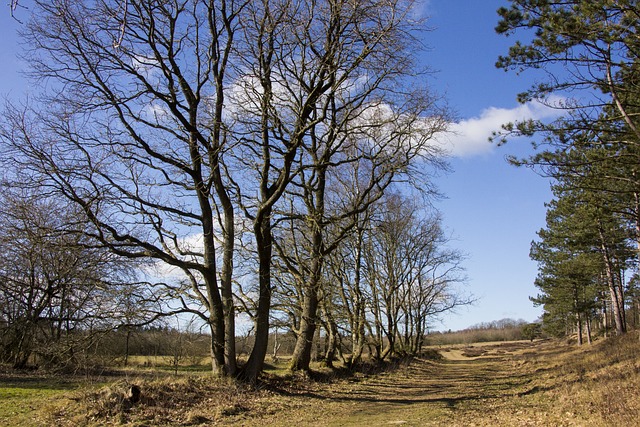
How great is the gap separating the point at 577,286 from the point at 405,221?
2001 centimetres

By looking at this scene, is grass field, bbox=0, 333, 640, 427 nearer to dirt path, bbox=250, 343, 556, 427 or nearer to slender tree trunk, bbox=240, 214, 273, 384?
dirt path, bbox=250, 343, 556, 427

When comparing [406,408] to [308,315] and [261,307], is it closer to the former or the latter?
[261,307]

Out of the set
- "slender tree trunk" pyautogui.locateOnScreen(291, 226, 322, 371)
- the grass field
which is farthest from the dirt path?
"slender tree trunk" pyautogui.locateOnScreen(291, 226, 322, 371)

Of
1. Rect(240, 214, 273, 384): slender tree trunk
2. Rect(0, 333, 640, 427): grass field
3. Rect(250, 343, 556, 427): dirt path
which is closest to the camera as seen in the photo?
Rect(0, 333, 640, 427): grass field

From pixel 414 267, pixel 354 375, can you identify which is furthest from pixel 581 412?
pixel 414 267

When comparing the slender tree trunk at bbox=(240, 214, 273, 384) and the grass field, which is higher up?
the slender tree trunk at bbox=(240, 214, 273, 384)

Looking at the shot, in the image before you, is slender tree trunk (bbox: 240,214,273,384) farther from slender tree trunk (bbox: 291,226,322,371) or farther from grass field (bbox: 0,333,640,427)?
slender tree trunk (bbox: 291,226,322,371)

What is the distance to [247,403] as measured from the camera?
1139 cm

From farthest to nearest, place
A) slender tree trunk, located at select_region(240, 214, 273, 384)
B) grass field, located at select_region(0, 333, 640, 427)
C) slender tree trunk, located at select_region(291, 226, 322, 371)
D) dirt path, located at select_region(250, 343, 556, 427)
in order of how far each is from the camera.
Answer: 1. slender tree trunk, located at select_region(291, 226, 322, 371)
2. slender tree trunk, located at select_region(240, 214, 273, 384)
3. dirt path, located at select_region(250, 343, 556, 427)
4. grass field, located at select_region(0, 333, 640, 427)

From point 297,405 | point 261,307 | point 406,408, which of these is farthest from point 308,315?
point 406,408

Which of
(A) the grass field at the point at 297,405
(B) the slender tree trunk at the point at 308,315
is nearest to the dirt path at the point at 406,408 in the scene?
(A) the grass field at the point at 297,405

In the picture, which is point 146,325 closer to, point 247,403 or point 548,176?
point 247,403

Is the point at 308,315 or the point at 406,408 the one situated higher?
the point at 308,315

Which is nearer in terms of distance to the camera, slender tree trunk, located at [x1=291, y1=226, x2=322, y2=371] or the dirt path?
the dirt path
